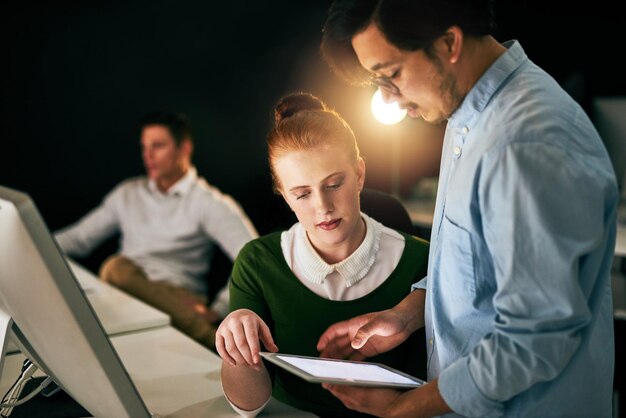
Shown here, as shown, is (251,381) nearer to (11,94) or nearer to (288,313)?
(288,313)

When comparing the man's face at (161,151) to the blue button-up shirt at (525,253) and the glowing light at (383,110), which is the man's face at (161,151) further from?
the blue button-up shirt at (525,253)

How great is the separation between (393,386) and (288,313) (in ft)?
0.94

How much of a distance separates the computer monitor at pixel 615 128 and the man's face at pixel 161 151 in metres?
1.92

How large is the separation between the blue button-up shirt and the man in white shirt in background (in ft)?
2.85

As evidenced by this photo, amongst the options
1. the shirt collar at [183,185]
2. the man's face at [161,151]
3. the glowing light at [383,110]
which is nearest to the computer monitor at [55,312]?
the glowing light at [383,110]

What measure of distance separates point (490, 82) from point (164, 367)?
944 millimetres

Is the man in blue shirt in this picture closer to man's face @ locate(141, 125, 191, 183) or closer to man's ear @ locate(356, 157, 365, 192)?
man's ear @ locate(356, 157, 365, 192)

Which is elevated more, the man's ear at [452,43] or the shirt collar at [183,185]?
the man's ear at [452,43]

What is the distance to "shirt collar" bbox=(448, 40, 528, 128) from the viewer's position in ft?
2.92

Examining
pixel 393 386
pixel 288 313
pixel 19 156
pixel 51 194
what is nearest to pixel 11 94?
pixel 19 156

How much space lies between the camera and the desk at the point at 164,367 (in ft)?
3.93

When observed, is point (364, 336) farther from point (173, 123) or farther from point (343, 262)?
point (173, 123)

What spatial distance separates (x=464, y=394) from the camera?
0.85m

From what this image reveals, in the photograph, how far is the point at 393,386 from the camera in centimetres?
92
